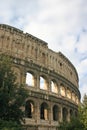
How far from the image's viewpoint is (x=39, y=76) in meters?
29.4

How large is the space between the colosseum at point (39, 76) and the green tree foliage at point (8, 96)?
6993 mm

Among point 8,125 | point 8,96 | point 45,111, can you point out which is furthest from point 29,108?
point 8,125

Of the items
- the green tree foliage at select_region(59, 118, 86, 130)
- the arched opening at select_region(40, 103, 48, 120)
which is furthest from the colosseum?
the green tree foliage at select_region(59, 118, 86, 130)

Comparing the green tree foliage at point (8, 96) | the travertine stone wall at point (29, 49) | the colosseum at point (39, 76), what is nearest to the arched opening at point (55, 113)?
the colosseum at point (39, 76)

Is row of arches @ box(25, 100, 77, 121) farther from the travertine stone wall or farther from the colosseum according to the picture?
the travertine stone wall

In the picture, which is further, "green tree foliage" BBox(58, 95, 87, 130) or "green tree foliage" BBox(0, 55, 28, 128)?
"green tree foliage" BBox(58, 95, 87, 130)

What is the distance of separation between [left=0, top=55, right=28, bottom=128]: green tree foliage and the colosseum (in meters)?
6.99

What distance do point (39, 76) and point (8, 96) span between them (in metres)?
11.3

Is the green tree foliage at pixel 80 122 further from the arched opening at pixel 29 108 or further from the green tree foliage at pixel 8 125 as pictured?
the green tree foliage at pixel 8 125

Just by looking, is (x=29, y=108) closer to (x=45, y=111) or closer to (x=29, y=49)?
(x=45, y=111)

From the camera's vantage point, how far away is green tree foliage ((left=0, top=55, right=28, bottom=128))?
18109 mm

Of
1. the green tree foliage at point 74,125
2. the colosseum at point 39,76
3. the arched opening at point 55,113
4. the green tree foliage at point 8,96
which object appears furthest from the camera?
the arched opening at point 55,113

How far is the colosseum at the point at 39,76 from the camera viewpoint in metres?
27.4

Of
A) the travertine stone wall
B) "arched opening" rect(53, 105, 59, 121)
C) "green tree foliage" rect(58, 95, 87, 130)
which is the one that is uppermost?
the travertine stone wall
